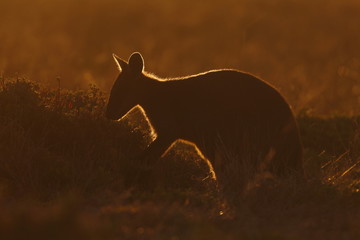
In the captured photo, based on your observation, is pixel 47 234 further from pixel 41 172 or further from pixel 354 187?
pixel 354 187

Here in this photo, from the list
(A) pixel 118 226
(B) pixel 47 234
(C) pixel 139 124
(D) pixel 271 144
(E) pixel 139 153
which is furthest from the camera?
(C) pixel 139 124

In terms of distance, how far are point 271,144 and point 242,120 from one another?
371mm

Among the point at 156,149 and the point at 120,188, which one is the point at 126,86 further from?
the point at 120,188

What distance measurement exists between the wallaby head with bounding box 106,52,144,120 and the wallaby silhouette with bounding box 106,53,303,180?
1cm

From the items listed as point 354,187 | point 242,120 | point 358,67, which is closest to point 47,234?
point 242,120

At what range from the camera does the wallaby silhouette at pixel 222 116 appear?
8.40 metres

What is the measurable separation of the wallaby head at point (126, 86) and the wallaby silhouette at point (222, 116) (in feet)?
0.03

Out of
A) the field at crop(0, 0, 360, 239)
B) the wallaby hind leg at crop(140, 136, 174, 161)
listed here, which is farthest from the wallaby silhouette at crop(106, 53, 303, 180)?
the field at crop(0, 0, 360, 239)

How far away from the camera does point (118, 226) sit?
20.7 feet

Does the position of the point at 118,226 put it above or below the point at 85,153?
below

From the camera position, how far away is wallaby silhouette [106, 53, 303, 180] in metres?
8.40

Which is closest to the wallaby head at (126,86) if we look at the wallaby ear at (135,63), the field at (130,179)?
the wallaby ear at (135,63)

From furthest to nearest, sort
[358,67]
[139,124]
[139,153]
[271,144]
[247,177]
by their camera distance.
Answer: [358,67], [139,124], [139,153], [271,144], [247,177]

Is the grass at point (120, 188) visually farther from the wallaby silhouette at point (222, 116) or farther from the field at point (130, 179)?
the wallaby silhouette at point (222, 116)
